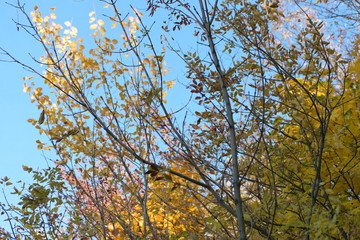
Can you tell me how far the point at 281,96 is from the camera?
3014mm

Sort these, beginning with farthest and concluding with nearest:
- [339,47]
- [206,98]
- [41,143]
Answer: [339,47]
[41,143]
[206,98]

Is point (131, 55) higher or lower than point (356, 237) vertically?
higher

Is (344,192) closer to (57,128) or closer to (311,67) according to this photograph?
(311,67)

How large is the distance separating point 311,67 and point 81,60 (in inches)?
123

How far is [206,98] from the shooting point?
2.85 meters

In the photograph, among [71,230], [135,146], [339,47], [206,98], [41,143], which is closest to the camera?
[206,98]

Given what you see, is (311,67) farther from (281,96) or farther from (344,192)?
(344,192)

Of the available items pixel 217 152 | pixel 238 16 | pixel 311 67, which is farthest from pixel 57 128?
pixel 311 67

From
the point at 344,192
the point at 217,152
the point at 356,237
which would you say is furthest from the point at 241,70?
the point at 356,237

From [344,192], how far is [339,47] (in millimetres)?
8600

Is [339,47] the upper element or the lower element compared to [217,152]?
upper

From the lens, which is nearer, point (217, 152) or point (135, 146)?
point (217, 152)

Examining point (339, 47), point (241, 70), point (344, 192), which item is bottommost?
point (344, 192)

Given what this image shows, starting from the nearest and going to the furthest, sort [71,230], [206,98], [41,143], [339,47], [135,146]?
[206,98]
[71,230]
[135,146]
[41,143]
[339,47]
